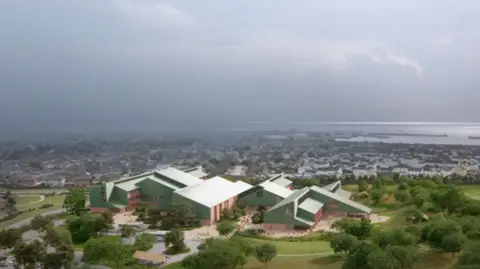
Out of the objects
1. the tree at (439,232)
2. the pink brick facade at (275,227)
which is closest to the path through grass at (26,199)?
the pink brick facade at (275,227)

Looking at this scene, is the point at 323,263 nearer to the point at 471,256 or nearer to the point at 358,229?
the point at 358,229

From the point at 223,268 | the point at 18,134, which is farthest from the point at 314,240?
the point at 18,134

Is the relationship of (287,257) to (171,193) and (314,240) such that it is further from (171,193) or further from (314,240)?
(171,193)

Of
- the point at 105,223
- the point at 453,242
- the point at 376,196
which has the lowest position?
the point at 105,223

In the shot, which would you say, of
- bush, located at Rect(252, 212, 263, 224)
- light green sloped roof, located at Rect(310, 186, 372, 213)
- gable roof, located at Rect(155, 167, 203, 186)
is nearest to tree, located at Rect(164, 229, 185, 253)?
bush, located at Rect(252, 212, 263, 224)

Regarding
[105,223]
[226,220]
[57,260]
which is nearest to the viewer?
[57,260]

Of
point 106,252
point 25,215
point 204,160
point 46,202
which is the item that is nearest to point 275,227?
point 106,252
